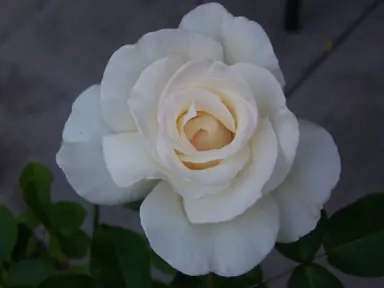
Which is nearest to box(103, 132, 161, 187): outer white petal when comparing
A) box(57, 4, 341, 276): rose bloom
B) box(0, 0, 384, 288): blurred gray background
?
box(57, 4, 341, 276): rose bloom

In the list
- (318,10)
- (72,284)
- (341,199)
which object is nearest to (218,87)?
(72,284)

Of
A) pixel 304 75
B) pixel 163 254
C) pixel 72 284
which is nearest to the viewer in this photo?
pixel 163 254

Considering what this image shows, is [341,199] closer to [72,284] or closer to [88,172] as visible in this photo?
[72,284]

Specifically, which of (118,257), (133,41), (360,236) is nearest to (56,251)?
(118,257)

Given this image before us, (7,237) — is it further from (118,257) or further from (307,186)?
(307,186)

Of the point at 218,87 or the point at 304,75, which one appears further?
the point at 304,75

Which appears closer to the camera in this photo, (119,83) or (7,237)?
(119,83)
